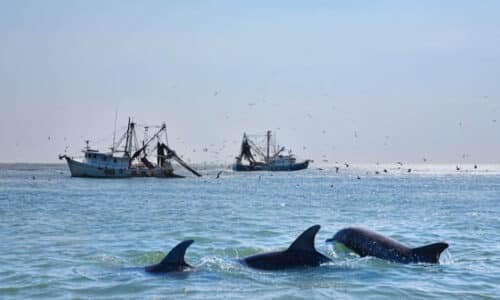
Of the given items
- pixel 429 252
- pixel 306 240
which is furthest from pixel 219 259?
pixel 429 252

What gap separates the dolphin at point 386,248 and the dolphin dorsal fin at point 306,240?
7.53 feet

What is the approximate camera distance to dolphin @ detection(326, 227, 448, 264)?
18594mm

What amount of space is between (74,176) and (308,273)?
97.0 metres

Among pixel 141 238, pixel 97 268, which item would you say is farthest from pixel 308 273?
pixel 141 238

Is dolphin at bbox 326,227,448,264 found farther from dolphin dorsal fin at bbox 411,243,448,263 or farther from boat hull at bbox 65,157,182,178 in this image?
boat hull at bbox 65,157,182,178

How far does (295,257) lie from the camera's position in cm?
1748

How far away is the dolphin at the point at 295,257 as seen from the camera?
17281 millimetres

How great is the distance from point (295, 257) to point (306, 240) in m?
0.48

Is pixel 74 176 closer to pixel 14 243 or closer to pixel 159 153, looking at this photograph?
pixel 159 153

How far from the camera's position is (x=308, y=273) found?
1694 centimetres

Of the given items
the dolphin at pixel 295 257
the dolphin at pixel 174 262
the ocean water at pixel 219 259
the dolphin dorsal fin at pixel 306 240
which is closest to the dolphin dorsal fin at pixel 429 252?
the ocean water at pixel 219 259

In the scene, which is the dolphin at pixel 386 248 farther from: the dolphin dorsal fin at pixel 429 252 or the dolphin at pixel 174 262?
the dolphin at pixel 174 262

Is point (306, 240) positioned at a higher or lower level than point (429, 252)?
higher

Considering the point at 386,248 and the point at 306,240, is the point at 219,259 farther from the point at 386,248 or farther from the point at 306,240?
the point at 386,248
